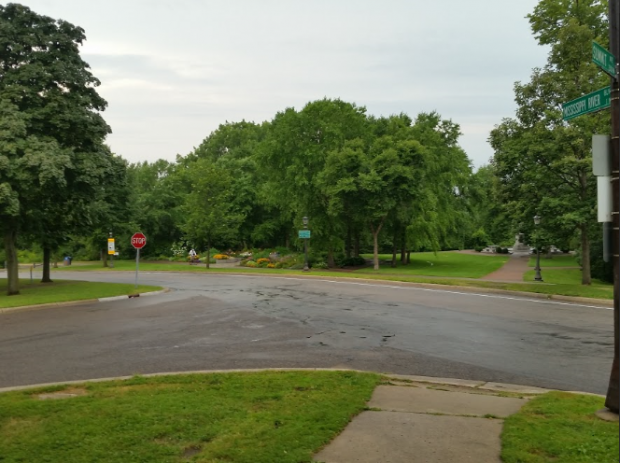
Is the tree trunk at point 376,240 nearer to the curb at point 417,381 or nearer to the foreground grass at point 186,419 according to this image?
the curb at point 417,381

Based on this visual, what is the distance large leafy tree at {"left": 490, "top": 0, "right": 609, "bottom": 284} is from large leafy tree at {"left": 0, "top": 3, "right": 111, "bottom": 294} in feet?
59.0

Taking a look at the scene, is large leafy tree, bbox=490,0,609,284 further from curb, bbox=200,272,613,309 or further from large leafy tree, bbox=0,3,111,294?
large leafy tree, bbox=0,3,111,294

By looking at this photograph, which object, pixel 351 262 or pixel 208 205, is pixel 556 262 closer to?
pixel 351 262

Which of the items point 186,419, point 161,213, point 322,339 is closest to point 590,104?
point 186,419

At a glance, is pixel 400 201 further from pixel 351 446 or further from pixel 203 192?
pixel 351 446

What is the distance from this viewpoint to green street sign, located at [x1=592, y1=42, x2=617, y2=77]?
523 centimetres

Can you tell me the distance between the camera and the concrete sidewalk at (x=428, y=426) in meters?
4.54

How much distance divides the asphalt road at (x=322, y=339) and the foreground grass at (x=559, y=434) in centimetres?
185

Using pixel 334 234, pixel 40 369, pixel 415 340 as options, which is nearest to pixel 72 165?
pixel 40 369

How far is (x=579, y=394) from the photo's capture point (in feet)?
21.9

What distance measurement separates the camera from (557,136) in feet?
67.4

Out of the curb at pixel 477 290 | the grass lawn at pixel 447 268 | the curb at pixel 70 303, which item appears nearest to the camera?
the curb at pixel 70 303

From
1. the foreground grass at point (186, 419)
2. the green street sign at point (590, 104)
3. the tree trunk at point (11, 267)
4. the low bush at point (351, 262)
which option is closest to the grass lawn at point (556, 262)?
the low bush at point (351, 262)

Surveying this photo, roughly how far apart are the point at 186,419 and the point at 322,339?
240 inches
